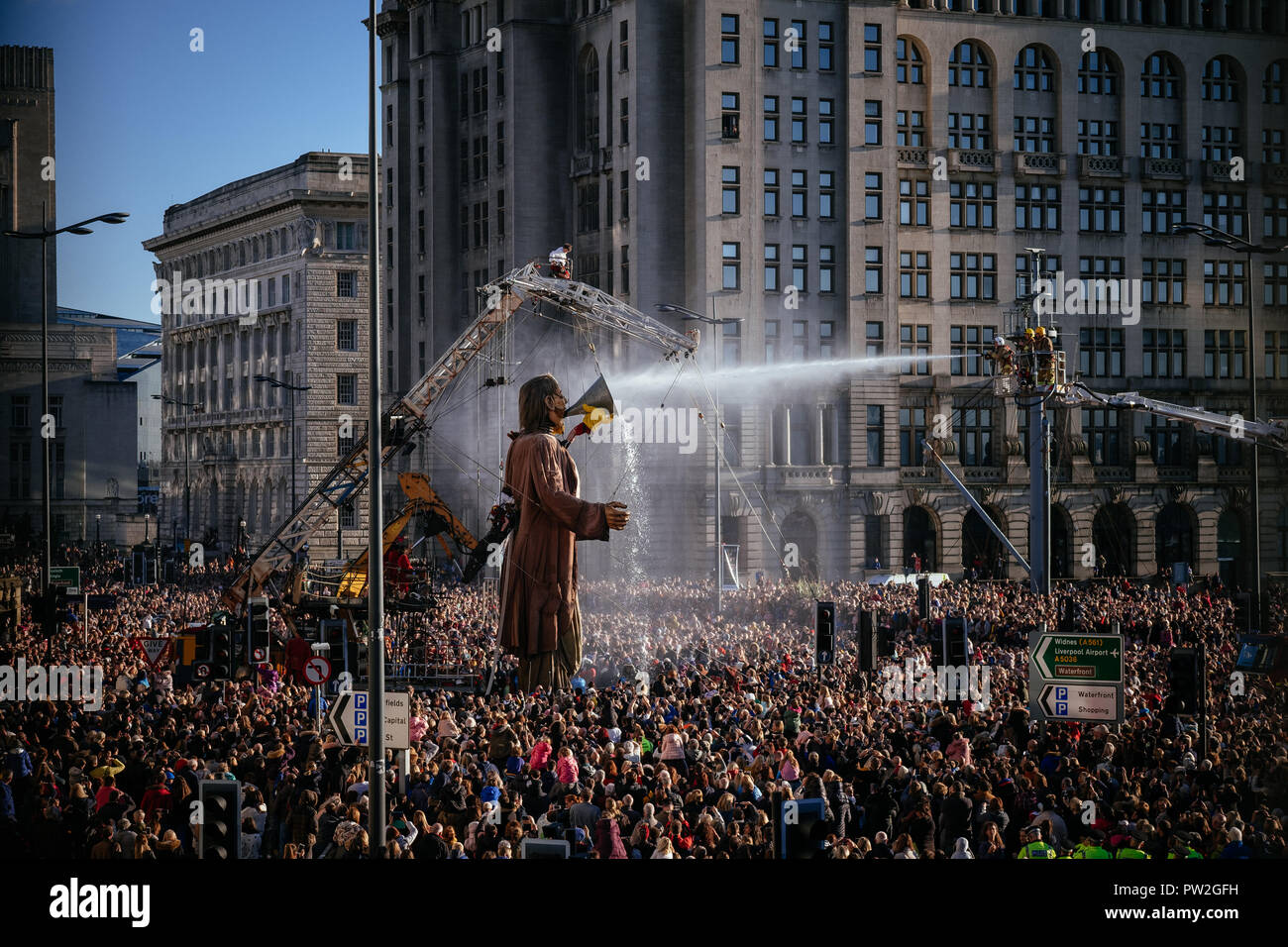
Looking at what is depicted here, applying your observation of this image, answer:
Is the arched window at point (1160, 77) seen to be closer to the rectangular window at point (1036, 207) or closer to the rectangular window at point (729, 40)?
the rectangular window at point (1036, 207)

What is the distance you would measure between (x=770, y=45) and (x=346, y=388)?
120 feet

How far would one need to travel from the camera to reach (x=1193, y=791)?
20234 mm

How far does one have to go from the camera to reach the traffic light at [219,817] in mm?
16438

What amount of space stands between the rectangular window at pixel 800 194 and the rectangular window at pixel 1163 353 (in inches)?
704

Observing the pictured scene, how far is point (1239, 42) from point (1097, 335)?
15.9 metres

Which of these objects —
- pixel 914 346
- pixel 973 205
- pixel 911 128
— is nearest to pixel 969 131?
pixel 911 128

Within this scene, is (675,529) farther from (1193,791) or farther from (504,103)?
(1193,791)

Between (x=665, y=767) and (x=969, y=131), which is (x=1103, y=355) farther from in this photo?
(x=665, y=767)

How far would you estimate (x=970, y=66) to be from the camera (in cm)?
7950

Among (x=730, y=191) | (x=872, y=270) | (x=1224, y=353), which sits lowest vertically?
(x=1224, y=353)

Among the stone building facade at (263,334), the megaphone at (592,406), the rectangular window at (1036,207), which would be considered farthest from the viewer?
the stone building facade at (263,334)

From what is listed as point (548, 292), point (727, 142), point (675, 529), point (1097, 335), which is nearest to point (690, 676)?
point (548, 292)

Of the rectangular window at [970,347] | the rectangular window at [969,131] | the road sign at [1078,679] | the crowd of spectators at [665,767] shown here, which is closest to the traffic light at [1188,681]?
the crowd of spectators at [665,767]

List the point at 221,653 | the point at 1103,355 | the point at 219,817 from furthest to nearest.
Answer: the point at 1103,355 → the point at 221,653 → the point at 219,817
